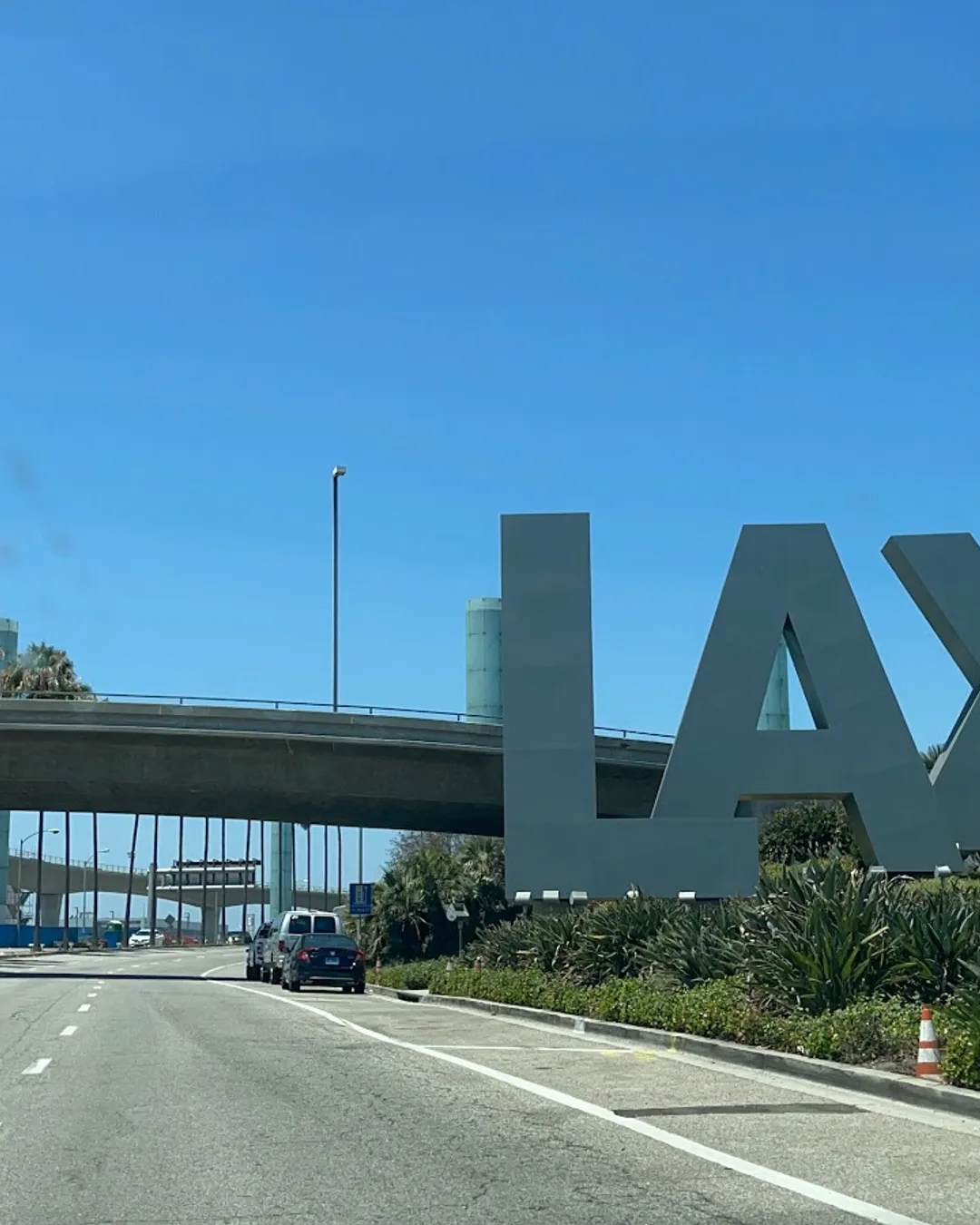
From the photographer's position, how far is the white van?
42.7 m

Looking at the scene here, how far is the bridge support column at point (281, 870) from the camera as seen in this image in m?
84.4

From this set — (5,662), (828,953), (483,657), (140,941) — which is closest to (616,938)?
(828,953)

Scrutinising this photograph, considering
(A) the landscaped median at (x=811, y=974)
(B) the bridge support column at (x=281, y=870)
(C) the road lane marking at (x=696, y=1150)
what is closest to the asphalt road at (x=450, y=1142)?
(C) the road lane marking at (x=696, y=1150)

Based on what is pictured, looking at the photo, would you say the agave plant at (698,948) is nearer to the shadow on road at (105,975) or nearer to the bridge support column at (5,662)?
the shadow on road at (105,975)

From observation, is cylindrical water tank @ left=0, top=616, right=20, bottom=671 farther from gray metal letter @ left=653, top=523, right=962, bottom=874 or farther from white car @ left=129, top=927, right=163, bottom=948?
gray metal letter @ left=653, top=523, right=962, bottom=874

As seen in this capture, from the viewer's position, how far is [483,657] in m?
76.6

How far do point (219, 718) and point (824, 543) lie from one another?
18.0 metres

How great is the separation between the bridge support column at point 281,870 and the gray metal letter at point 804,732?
5429 cm

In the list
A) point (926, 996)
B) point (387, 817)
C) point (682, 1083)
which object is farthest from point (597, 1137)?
point (387, 817)

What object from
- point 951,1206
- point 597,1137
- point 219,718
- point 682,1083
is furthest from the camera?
point 219,718

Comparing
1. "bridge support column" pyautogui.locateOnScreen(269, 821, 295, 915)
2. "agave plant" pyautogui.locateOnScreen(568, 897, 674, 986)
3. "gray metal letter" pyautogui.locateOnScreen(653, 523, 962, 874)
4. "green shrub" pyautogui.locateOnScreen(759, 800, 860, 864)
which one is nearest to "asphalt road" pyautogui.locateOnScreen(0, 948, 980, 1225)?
"agave plant" pyautogui.locateOnScreen(568, 897, 674, 986)

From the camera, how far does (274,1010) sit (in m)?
28.1

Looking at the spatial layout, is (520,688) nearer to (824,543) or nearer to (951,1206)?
(824,543)

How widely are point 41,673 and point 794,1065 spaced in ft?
238
